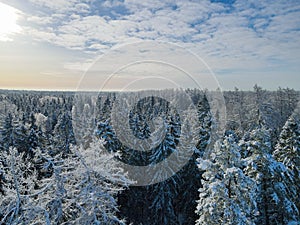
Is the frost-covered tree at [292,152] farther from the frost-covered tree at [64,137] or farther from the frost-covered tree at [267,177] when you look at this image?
the frost-covered tree at [64,137]

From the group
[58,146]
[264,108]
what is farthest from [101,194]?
[264,108]

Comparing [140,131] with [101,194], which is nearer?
[101,194]

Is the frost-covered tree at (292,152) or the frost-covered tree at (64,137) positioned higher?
the frost-covered tree at (292,152)

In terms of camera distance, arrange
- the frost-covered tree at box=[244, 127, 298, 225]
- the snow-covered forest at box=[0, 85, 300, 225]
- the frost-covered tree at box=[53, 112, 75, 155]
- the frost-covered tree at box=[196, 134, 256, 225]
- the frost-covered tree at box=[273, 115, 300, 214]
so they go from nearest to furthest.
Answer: the snow-covered forest at box=[0, 85, 300, 225], the frost-covered tree at box=[196, 134, 256, 225], the frost-covered tree at box=[244, 127, 298, 225], the frost-covered tree at box=[273, 115, 300, 214], the frost-covered tree at box=[53, 112, 75, 155]

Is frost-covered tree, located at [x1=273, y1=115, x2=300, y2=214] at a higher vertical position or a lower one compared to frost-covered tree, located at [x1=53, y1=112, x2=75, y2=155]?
higher

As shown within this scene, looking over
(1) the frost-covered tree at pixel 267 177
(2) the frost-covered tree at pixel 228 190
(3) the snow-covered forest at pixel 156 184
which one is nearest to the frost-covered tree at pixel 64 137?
(3) the snow-covered forest at pixel 156 184

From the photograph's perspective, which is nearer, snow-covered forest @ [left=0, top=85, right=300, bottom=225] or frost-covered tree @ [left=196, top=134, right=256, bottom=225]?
snow-covered forest @ [left=0, top=85, right=300, bottom=225]

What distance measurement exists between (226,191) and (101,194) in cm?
633

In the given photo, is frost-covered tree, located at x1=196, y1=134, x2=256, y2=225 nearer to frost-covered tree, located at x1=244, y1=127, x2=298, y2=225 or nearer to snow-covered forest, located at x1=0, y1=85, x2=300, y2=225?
snow-covered forest, located at x1=0, y1=85, x2=300, y2=225

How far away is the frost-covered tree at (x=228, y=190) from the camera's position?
12.6 meters

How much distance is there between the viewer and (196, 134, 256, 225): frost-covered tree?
1264 centimetres

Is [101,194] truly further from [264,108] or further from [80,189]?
[264,108]

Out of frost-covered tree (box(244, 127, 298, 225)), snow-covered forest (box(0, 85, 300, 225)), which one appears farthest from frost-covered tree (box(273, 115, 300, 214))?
frost-covered tree (box(244, 127, 298, 225))

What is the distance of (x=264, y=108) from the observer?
46.2m
